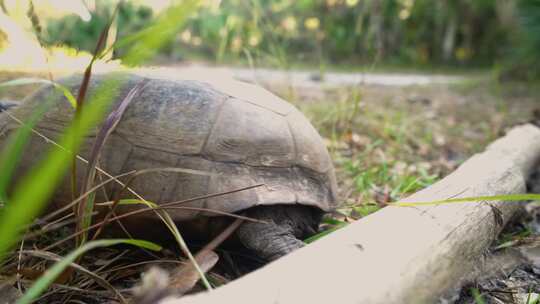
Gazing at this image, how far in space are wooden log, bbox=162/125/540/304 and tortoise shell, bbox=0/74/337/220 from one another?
38 centimetres

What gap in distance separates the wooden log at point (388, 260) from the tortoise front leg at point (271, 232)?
0.90ft

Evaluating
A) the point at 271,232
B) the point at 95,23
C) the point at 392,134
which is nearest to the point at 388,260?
the point at 271,232

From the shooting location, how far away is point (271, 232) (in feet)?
5.20

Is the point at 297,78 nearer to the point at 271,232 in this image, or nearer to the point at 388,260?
the point at 271,232

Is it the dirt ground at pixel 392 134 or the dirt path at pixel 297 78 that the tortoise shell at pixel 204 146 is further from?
the dirt path at pixel 297 78

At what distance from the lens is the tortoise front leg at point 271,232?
156 cm

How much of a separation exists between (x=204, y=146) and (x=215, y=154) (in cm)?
5

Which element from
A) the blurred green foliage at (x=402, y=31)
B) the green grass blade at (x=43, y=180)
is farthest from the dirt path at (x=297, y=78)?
the green grass blade at (x=43, y=180)

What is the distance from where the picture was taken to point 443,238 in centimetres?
147

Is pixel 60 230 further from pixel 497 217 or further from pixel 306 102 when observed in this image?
pixel 306 102

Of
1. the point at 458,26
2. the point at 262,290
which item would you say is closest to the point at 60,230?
the point at 262,290

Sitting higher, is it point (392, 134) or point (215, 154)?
point (215, 154)

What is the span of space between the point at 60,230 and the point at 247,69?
6.63 meters

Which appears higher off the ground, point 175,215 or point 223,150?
point 223,150
